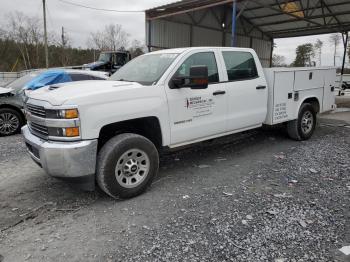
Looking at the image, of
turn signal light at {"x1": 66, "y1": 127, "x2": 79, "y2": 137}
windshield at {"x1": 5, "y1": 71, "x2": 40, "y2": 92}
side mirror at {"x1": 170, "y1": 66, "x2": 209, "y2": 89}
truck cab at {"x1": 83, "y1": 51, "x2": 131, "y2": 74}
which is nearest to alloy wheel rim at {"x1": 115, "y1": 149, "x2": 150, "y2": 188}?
turn signal light at {"x1": 66, "y1": 127, "x2": 79, "y2": 137}

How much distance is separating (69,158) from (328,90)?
631cm

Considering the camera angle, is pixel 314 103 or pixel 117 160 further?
pixel 314 103

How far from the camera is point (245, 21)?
2259 centimetres

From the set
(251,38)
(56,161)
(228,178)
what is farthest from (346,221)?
(251,38)

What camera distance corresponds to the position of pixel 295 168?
5211mm

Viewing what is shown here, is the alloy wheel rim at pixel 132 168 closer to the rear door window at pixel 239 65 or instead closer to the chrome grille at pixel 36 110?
the chrome grille at pixel 36 110

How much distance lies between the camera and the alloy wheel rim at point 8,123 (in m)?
7.79

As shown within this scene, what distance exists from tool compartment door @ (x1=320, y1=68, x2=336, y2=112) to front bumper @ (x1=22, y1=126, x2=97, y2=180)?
5.79m

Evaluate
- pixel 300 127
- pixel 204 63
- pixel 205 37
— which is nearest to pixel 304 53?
pixel 205 37

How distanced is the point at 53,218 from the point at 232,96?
327 cm

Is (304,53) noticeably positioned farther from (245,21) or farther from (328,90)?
(328,90)

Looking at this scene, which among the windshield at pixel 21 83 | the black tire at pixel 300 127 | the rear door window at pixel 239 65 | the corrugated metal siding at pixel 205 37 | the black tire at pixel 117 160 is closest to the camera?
the black tire at pixel 117 160

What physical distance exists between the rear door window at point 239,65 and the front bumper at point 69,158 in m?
2.75

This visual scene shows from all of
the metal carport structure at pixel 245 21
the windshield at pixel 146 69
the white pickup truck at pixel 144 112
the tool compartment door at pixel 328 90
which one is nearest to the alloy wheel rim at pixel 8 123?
the white pickup truck at pixel 144 112
